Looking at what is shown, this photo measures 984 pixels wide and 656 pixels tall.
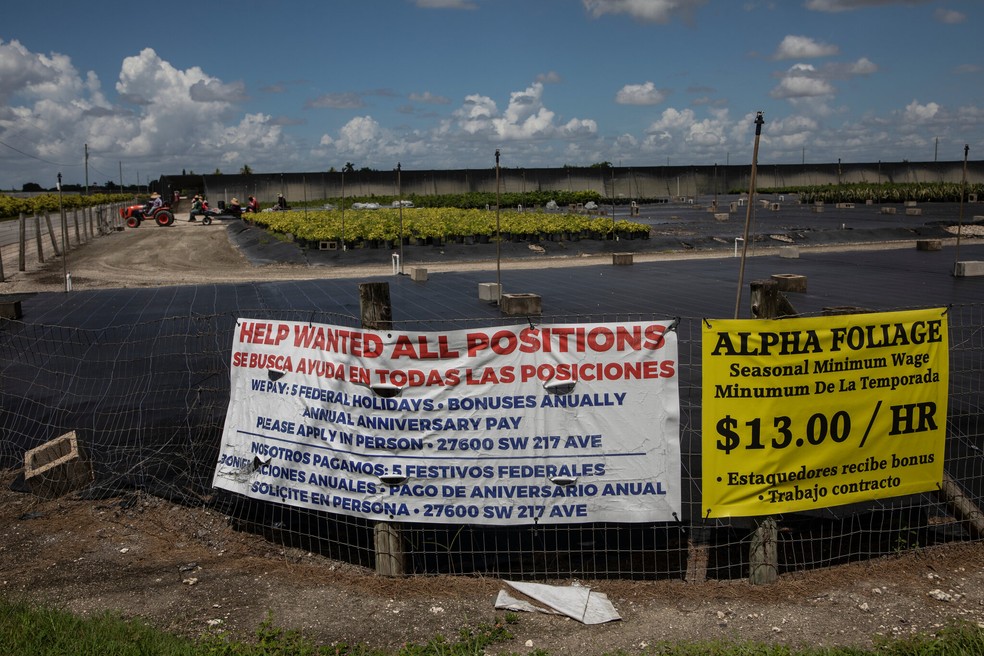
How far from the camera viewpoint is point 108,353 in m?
12.9

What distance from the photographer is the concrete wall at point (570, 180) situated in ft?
245

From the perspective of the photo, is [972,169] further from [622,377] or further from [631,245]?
[622,377]

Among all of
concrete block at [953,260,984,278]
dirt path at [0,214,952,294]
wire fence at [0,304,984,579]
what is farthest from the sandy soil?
dirt path at [0,214,952,294]

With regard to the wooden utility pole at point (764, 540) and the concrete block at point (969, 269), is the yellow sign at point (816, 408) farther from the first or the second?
the concrete block at point (969, 269)

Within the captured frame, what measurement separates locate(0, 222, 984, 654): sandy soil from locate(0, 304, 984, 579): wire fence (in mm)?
240

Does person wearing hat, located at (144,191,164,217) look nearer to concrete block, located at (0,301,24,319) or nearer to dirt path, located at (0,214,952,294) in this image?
dirt path, located at (0,214,952,294)

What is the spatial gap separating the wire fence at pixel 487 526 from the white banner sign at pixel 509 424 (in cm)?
32

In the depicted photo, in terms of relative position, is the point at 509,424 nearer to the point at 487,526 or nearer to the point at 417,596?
the point at 487,526

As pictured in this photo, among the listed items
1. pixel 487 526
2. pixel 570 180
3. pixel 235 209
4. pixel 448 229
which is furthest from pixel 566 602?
pixel 570 180

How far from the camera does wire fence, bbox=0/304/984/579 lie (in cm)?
619

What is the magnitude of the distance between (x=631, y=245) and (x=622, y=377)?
30.1 metres

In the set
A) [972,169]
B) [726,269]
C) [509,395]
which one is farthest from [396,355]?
[972,169]

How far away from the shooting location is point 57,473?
7492 mm

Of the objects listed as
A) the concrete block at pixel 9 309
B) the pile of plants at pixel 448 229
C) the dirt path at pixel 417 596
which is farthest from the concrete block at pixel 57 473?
the pile of plants at pixel 448 229
